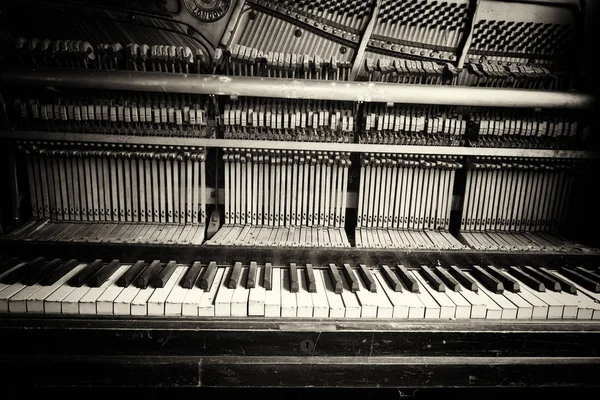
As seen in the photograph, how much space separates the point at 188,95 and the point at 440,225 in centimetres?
198

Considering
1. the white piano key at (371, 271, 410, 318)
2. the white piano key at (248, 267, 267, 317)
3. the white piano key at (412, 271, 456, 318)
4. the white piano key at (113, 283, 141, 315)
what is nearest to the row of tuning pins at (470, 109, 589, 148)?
the white piano key at (412, 271, 456, 318)

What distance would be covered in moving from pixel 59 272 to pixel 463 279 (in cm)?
231

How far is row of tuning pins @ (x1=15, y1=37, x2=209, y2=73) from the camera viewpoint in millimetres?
2404

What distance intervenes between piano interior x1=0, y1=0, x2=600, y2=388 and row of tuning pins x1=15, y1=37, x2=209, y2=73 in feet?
0.05

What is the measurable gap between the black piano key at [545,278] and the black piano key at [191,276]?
2.05 m

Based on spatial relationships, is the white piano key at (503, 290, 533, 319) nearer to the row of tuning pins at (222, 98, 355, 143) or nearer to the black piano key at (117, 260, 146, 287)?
the row of tuning pins at (222, 98, 355, 143)

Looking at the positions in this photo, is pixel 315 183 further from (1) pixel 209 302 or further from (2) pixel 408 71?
(1) pixel 209 302

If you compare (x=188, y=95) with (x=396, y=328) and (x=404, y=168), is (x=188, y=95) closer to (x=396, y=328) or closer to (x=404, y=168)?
(x=404, y=168)

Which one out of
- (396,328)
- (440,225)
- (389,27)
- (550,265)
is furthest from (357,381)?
(389,27)

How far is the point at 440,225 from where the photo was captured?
2807 millimetres

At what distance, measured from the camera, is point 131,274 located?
2182mm

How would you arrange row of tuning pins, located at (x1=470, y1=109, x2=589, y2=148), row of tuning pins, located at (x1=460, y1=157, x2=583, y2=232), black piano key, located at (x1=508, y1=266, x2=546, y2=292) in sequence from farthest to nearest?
row of tuning pins, located at (x1=460, y1=157, x2=583, y2=232)
row of tuning pins, located at (x1=470, y1=109, x2=589, y2=148)
black piano key, located at (x1=508, y1=266, x2=546, y2=292)

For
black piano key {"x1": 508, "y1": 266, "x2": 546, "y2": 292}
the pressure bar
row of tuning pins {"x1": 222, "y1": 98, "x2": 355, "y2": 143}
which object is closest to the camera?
black piano key {"x1": 508, "y1": 266, "x2": 546, "y2": 292}

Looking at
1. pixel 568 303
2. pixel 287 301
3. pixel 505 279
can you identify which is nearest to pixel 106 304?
pixel 287 301
